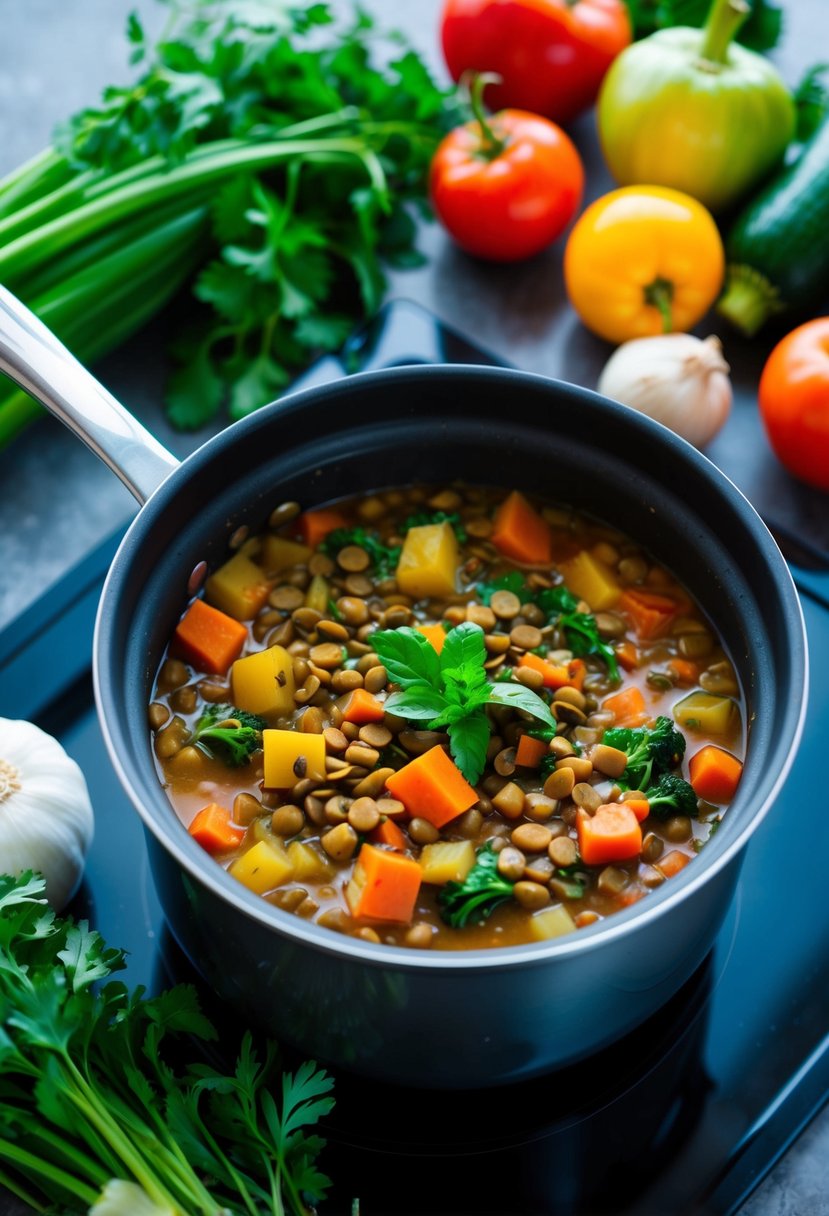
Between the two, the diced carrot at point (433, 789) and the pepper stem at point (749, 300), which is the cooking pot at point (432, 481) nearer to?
the diced carrot at point (433, 789)

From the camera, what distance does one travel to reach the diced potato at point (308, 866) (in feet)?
5.99

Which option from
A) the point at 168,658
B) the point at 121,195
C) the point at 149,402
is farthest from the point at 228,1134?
the point at 121,195

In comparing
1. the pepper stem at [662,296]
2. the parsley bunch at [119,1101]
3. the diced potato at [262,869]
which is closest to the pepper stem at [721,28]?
the pepper stem at [662,296]

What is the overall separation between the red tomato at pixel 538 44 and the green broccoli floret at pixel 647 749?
174cm

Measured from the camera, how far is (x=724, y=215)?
2963 mm

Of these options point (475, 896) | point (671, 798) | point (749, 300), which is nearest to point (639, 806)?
point (671, 798)

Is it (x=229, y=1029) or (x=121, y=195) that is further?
(x=121, y=195)

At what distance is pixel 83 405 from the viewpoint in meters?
1.92

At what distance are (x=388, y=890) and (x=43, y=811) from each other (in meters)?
0.55

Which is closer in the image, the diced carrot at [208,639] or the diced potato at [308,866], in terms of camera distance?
the diced potato at [308,866]

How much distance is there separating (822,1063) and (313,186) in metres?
2.06

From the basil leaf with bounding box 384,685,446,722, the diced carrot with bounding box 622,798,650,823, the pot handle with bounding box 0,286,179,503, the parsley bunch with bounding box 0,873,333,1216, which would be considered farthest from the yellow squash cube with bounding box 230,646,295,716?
the diced carrot with bounding box 622,798,650,823

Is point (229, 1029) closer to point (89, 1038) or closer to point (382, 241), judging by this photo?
point (89, 1038)

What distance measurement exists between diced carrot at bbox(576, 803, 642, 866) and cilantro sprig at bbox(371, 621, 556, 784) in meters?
0.16
